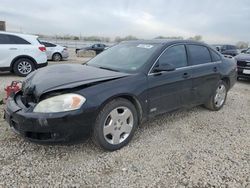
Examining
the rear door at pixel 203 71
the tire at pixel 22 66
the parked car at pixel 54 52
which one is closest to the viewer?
the rear door at pixel 203 71

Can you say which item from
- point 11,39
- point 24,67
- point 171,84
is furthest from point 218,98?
point 11,39

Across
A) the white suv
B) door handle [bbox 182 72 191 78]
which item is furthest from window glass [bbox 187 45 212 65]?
the white suv

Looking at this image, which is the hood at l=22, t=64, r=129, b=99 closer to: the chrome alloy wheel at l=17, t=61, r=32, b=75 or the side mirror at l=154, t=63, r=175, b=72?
the side mirror at l=154, t=63, r=175, b=72

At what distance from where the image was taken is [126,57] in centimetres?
398

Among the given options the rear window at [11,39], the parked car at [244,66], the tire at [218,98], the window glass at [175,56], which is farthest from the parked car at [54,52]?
the window glass at [175,56]

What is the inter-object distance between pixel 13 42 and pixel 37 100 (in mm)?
6398

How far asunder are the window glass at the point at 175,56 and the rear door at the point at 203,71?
0.58 feet

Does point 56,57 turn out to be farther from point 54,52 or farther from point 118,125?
point 118,125

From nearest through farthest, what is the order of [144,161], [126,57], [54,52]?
1. [144,161]
2. [126,57]
3. [54,52]

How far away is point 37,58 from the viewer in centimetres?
864

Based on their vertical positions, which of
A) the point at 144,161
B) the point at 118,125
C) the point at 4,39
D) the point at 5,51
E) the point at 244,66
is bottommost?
the point at 144,161

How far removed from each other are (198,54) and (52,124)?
308 centimetres

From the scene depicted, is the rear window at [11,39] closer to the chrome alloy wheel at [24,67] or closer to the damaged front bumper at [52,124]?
the chrome alloy wheel at [24,67]

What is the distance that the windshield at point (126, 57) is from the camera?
367cm
